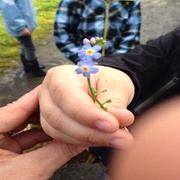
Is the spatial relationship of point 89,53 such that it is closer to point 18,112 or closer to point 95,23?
point 18,112

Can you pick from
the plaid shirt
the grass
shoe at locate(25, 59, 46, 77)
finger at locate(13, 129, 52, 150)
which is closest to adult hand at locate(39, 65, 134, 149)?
finger at locate(13, 129, 52, 150)

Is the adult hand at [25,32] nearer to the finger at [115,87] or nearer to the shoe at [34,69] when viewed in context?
the shoe at [34,69]

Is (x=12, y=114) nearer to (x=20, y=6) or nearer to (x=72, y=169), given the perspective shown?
(x=72, y=169)

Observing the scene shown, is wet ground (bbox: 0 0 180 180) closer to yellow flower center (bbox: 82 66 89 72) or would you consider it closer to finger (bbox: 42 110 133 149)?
finger (bbox: 42 110 133 149)

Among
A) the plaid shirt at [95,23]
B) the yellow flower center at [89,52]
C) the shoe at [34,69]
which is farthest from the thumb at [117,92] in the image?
the shoe at [34,69]

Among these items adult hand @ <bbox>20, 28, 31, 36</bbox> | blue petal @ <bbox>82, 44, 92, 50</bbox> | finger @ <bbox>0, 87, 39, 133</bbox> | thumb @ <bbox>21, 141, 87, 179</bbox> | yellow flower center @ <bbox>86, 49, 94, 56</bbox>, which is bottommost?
adult hand @ <bbox>20, 28, 31, 36</bbox>

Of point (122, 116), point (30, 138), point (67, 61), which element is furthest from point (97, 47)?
point (67, 61)
